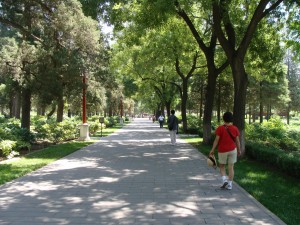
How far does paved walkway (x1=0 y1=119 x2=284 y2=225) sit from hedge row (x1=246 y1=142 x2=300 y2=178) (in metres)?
1.78

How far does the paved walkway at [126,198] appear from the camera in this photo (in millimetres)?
5770

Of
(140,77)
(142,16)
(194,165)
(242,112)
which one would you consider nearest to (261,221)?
(194,165)

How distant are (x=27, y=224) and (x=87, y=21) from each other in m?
14.1

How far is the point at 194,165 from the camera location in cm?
1178

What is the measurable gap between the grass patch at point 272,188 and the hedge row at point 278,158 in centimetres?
17

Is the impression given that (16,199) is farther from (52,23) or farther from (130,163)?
(52,23)

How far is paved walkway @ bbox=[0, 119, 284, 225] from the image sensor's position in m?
5.77

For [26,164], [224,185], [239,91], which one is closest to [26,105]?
[26,164]

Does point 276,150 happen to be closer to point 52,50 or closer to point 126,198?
point 126,198

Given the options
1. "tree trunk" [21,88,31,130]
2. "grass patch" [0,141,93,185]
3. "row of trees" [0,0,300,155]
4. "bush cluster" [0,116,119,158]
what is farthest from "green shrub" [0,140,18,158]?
"tree trunk" [21,88,31,130]

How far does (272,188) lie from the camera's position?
8156mm

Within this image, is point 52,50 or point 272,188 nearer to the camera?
point 272,188

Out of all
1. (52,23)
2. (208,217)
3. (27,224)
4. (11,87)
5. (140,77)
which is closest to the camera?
(27,224)

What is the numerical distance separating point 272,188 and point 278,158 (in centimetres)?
231
